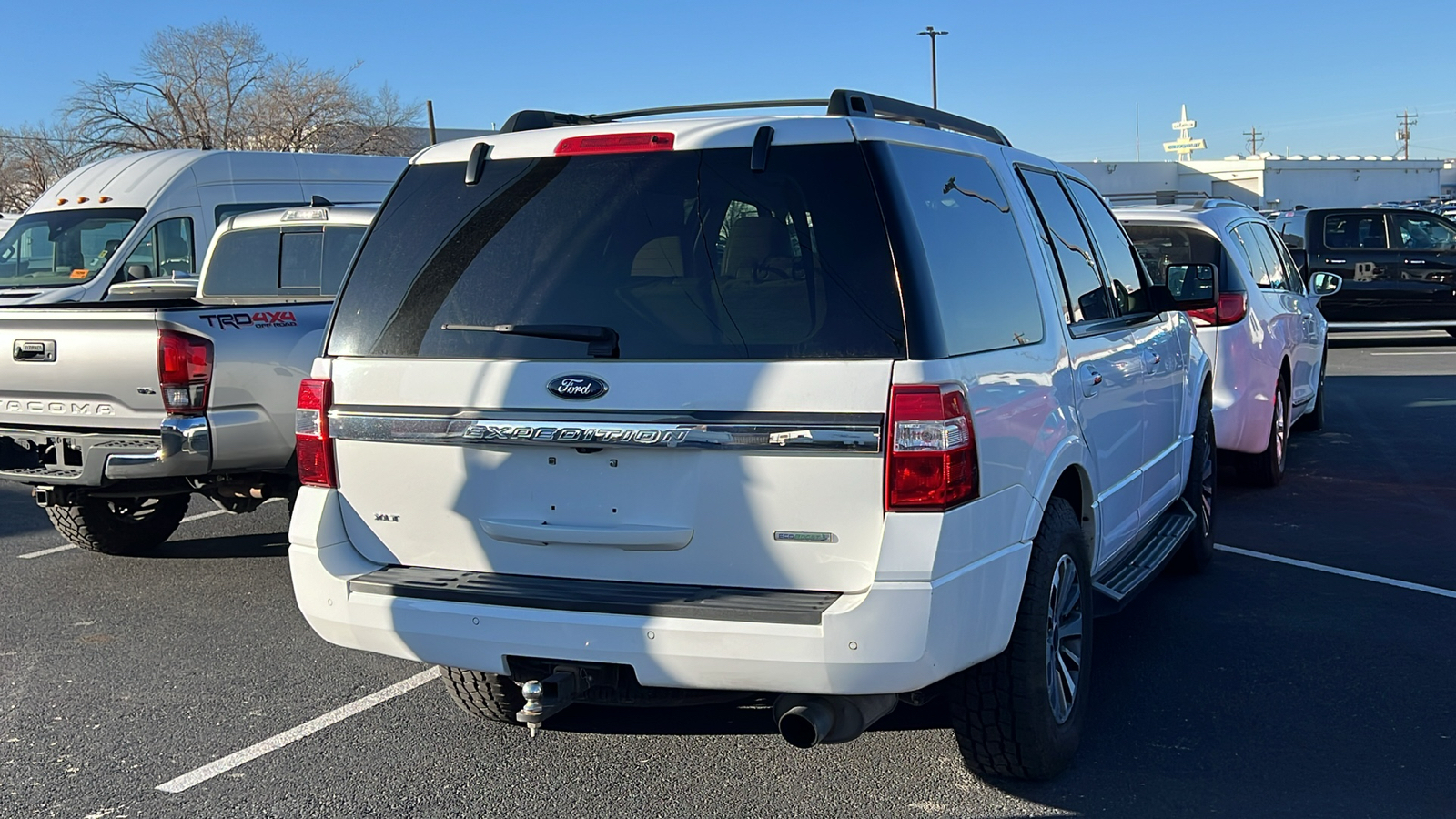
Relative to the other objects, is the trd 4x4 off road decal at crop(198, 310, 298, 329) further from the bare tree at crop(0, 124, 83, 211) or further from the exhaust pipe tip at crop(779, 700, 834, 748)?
the bare tree at crop(0, 124, 83, 211)

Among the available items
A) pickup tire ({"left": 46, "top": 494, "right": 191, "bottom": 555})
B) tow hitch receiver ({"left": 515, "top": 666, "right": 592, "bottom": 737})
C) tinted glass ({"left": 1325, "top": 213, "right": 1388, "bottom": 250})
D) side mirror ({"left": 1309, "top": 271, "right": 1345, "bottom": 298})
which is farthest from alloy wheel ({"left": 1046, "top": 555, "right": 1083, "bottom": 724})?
tinted glass ({"left": 1325, "top": 213, "right": 1388, "bottom": 250})

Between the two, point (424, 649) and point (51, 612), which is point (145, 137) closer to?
point (51, 612)

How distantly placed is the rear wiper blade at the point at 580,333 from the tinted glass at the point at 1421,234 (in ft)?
55.2

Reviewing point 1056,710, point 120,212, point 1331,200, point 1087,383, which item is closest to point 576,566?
point 1056,710

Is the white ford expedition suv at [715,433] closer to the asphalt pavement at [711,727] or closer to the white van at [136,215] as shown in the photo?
the asphalt pavement at [711,727]

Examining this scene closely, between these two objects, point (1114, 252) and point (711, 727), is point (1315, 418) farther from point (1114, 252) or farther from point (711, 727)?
point (711, 727)

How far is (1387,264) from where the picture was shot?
17844 millimetres

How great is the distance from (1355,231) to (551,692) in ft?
55.7

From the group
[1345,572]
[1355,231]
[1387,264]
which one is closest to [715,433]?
[1345,572]

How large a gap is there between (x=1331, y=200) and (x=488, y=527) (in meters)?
83.8

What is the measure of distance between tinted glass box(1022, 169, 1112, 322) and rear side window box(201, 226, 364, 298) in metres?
5.51

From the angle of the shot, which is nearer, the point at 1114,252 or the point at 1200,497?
the point at 1114,252

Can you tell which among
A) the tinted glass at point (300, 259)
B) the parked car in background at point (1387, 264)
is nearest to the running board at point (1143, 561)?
the tinted glass at point (300, 259)

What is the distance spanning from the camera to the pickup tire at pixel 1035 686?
389 centimetres
